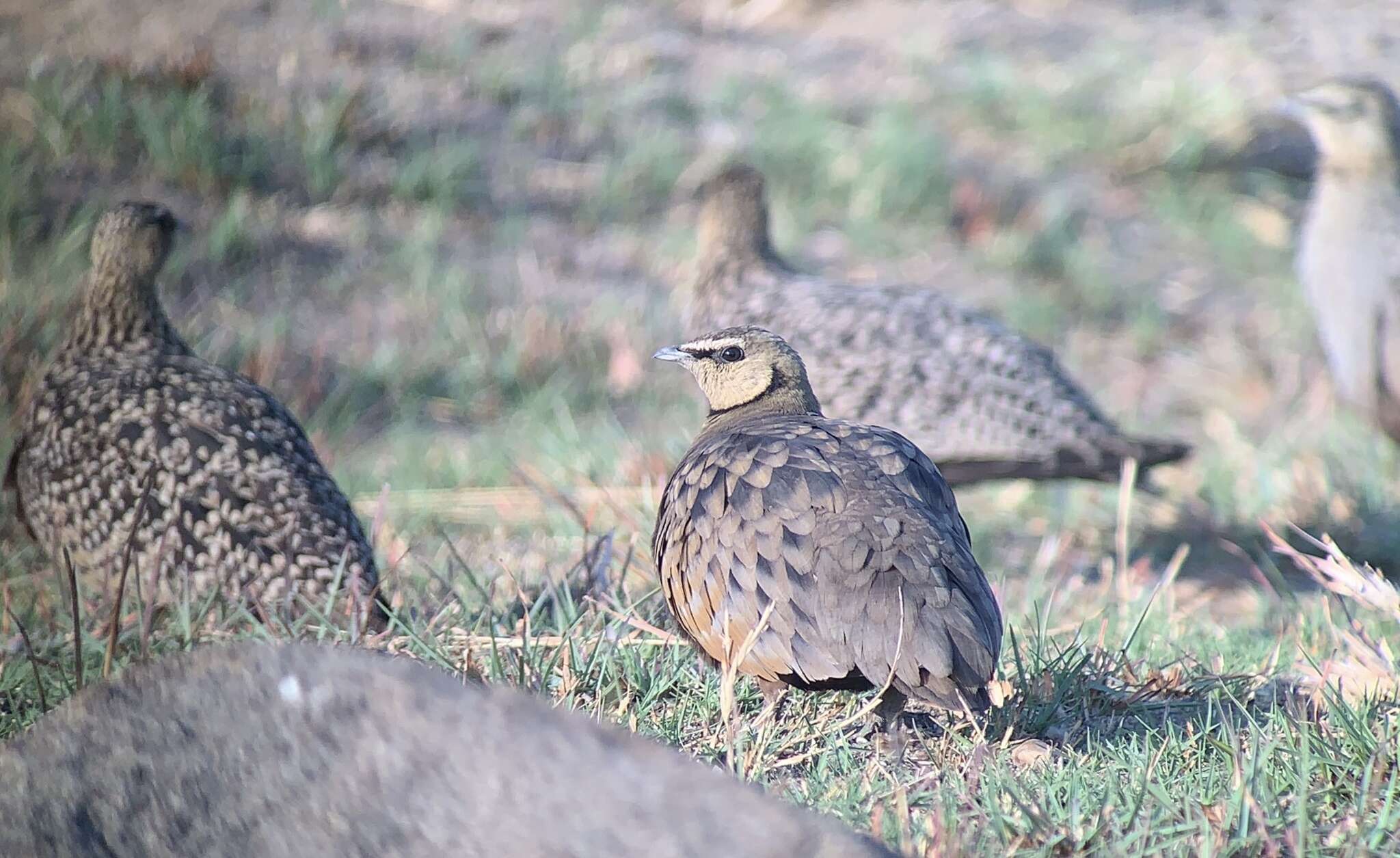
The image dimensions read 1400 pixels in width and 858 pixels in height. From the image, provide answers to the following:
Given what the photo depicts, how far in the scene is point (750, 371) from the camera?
157 inches

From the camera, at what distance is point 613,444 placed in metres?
6.25

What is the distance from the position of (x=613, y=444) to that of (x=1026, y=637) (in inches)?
110

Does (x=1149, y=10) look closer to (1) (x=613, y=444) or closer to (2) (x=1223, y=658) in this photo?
(1) (x=613, y=444)

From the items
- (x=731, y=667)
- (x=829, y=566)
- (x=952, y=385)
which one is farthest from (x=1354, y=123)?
(x=731, y=667)

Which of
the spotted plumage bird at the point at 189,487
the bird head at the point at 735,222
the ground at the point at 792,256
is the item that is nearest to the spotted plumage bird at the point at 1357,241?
the ground at the point at 792,256

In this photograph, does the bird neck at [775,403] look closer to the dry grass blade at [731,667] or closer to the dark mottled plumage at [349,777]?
the dry grass blade at [731,667]

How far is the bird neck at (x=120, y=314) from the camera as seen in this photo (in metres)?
4.81

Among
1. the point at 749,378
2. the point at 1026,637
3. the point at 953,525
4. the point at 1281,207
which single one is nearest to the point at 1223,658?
the point at 1026,637

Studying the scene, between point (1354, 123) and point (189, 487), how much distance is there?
5.70 meters

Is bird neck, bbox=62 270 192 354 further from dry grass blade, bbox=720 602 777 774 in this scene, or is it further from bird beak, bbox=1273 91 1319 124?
bird beak, bbox=1273 91 1319 124

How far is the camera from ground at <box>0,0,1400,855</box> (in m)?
3.08

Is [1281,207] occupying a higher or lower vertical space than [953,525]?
lower

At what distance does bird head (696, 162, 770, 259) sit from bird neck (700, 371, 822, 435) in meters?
2.20

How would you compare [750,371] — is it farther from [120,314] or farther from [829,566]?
[120,314]
